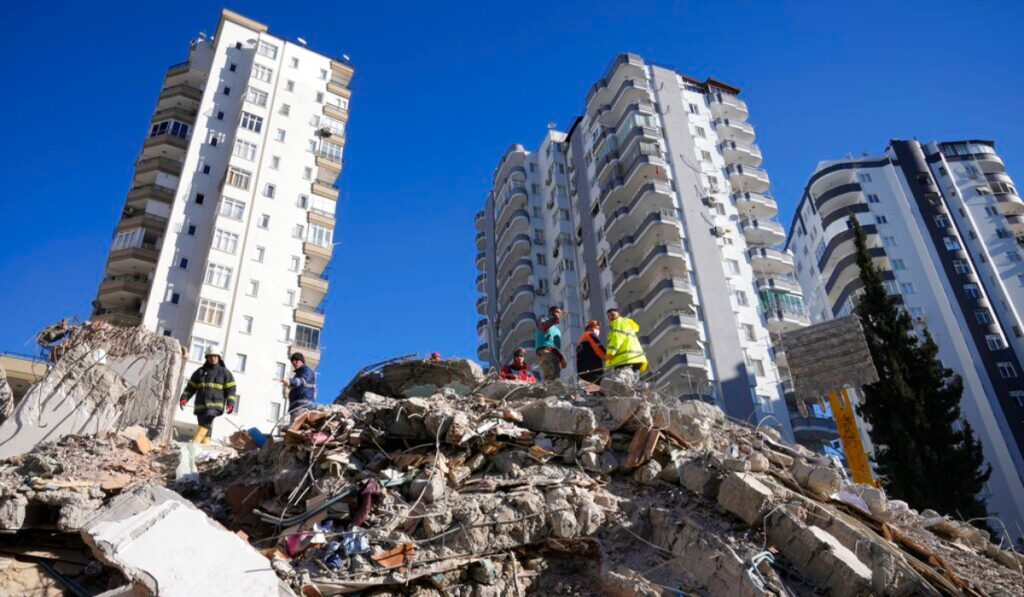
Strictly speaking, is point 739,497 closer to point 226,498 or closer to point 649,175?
point 226,498

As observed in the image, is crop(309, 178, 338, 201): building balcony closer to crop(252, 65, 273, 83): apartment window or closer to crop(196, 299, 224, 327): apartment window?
crop(252, 65, 273, 83): apartment window

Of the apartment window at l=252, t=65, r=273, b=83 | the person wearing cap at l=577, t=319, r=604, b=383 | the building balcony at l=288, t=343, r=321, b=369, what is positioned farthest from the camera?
the apartment window at l=252, t=65, r=273, b=83

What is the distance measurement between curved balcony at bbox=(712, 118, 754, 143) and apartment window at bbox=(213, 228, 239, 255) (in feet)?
106

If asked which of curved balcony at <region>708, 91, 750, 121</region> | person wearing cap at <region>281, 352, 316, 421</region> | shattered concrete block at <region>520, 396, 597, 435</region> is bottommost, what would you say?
shattered concrete block at <region>520, 396, 597, 435</region>

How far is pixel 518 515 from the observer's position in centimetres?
682

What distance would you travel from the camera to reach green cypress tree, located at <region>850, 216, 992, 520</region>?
21.5 m

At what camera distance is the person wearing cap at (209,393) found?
11812 mm

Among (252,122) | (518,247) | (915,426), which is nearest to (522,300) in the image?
(518,247)

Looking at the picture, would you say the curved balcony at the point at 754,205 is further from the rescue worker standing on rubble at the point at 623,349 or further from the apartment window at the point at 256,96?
the rescue worker standing on rubble at the point at 623,349

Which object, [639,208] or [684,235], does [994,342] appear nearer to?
[684,235]

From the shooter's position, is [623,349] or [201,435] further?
[201,435]

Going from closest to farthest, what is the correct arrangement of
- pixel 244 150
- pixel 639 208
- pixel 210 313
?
pixel 210 313 < pixel 244 150 < pixel 639 208

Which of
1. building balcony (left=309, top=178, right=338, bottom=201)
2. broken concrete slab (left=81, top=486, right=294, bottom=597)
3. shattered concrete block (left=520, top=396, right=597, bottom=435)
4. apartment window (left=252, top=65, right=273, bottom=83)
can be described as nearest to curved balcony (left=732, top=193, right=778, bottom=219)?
building balcony (left=309, top=178, right=338, bottom=201)

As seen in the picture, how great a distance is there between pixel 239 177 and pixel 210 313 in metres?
8.94
